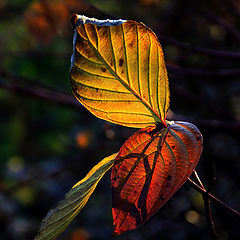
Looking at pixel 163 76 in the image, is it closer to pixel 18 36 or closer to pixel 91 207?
pixel 91 207

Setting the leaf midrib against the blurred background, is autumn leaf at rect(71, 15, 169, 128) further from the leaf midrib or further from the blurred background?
the blurred background

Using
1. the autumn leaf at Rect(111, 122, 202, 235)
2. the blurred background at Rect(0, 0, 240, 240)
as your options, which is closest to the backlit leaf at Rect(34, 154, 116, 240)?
the autumn leaf at Rect(111, 122, 202, 235)

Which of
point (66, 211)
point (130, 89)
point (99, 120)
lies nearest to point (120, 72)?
point (130, 89)

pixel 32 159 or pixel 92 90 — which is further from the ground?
pixel 92 90

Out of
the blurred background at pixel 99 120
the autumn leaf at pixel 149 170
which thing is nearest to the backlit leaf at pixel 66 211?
the autumn leaf at pixel 149 170

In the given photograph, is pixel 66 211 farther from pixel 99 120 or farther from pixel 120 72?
pixel 99 120

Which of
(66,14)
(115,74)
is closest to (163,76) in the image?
(115,74)
